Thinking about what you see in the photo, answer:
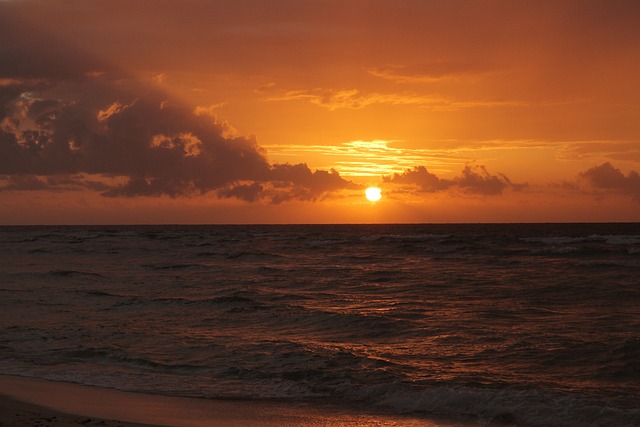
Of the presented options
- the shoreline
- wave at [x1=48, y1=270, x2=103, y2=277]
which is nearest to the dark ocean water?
the shoreline

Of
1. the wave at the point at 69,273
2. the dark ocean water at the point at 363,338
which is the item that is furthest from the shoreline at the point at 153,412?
the wave at the point at 69,273

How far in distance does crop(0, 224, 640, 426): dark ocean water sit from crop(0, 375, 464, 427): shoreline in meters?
0.64

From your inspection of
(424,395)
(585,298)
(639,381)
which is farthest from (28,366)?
(585,298)

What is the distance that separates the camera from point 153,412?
1142cm

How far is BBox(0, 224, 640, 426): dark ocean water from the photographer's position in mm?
12711

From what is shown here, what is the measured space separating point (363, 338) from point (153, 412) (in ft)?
26.1

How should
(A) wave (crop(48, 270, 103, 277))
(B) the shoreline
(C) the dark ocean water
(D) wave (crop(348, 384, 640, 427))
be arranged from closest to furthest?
(B) the shoreline
(D) wave (crop(348, 384, 640, 427))
(C) the dark ocean water
(A) wave (crop(48, 270, 103, 277))

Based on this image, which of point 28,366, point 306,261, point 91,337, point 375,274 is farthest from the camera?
point 306,261

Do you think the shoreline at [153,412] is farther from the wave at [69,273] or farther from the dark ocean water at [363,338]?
the wave at [69,273]

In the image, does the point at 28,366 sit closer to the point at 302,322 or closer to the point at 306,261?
the point at 302,322

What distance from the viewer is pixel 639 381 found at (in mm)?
13180

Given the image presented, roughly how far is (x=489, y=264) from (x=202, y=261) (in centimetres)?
2073

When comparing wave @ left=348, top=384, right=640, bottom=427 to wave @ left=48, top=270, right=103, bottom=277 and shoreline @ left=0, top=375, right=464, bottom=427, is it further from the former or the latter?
wave @ left=48, top=270, right=103, bottom=277

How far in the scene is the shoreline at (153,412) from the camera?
34.9 feet
